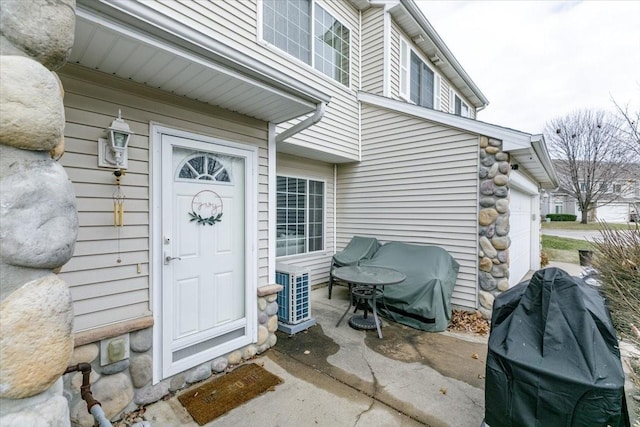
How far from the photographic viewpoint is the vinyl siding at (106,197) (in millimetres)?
2205

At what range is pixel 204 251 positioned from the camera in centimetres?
294

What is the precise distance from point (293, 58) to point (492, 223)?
4.22 metres

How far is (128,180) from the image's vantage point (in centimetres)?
245

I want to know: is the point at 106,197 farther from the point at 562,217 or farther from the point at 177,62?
the point at 562,217

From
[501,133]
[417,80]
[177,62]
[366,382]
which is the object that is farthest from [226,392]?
[417,80]

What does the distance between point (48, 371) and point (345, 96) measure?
19.9 feet

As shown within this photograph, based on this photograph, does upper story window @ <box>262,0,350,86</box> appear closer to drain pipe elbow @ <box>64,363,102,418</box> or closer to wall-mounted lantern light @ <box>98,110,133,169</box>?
wall-mounted lantern light @ <box>98,110,133,169</box>

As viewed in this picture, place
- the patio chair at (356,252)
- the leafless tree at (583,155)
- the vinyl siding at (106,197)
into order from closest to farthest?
the vinyl siding at (106,197)
the patio chair at (356,252)
the leafless tree at (583,155)

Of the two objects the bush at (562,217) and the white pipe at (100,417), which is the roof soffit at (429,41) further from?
the bush at (562,217)

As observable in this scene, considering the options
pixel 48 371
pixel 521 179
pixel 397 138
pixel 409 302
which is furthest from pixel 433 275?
pixel 48 371

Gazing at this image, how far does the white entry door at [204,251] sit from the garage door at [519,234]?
4850 mm

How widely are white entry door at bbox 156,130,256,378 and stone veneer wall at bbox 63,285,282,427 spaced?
11 cm

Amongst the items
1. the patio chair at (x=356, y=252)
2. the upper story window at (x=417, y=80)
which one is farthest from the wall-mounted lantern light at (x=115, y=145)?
the upper story window at (x=417, y=80)

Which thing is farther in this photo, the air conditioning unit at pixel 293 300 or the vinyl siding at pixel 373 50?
the vinyl siding at pixel 373 50
